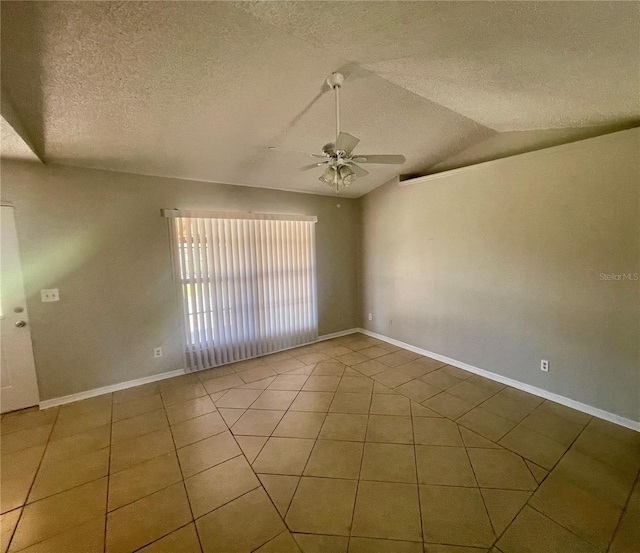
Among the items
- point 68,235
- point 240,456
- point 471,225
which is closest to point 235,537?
point 240,456

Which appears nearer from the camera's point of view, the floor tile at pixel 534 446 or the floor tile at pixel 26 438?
the floor tile at pixel 534 446

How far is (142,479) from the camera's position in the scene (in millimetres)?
1895

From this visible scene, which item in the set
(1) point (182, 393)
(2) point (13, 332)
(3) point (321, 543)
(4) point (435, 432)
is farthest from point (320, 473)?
(2) point (13, 332)

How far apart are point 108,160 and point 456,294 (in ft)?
13.8

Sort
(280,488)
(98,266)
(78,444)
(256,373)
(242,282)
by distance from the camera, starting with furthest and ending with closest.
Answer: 1. (242,282)
2. (256,373)
3. (98,266)
4. (78,444)
5. (280,488)

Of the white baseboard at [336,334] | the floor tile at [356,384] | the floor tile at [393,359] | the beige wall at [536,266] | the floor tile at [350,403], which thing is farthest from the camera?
the white baseboard at [336,334]

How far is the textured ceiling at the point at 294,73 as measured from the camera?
140 cm

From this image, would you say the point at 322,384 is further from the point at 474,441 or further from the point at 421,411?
the point at 474,441

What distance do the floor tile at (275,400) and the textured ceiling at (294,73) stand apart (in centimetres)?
264

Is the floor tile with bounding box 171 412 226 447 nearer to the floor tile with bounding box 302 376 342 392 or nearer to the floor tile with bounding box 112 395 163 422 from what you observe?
the floor tile with bounding box 112 395 163 422

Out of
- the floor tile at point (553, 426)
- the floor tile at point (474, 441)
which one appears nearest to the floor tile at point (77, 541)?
the floor tile at point (474, 441)

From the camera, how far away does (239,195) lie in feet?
12.3

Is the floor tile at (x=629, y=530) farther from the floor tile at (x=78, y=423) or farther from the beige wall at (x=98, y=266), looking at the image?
the beige wall at (x=98, y=266)

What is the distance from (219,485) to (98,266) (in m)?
2.56
